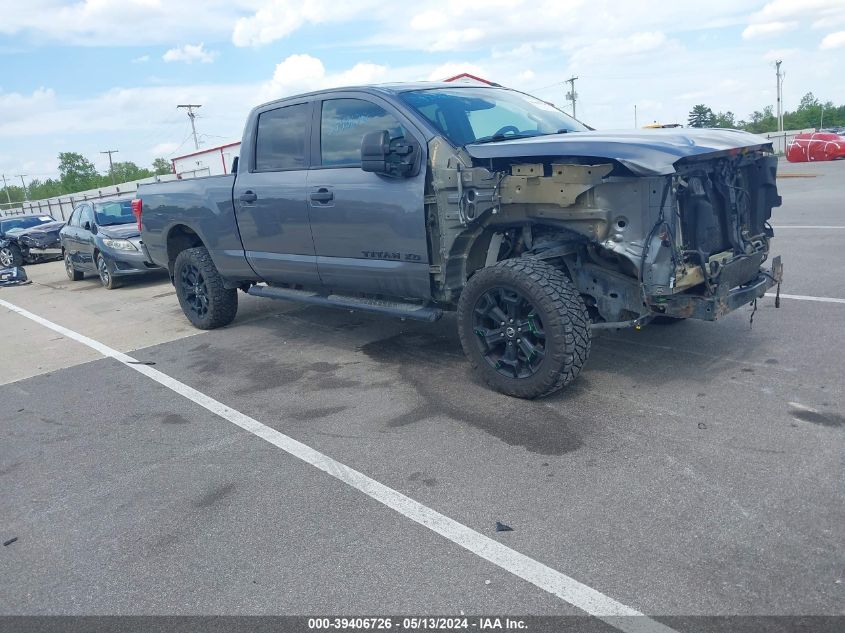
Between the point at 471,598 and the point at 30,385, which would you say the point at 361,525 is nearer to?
the point at 471,598

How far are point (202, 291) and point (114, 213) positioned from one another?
6.20 meters

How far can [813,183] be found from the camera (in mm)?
19047

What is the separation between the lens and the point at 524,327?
465 cm

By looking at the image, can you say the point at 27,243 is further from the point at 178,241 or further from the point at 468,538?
the point at 468,538

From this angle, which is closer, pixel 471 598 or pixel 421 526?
pixel 471 598

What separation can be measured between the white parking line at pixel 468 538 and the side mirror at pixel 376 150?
1.93m

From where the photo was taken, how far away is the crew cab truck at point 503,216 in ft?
14.1

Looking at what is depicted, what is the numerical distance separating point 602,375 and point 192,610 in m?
3.23

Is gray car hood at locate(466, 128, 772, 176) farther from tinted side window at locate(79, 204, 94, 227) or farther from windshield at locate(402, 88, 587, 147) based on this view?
tinted side window at locate(79, 204, 94, 227)

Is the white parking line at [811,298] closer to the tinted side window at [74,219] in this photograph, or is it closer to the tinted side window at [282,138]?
the tinted side window at [282,138]

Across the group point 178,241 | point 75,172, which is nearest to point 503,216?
point 178,241

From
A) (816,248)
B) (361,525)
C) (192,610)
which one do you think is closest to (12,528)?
(192,610)

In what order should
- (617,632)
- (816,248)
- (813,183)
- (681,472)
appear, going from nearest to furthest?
(617,632) < (681,472) < (816,248) < (813,183)

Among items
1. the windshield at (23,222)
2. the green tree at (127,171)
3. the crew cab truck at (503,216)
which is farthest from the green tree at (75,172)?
the crew cab truck at (503,216)
